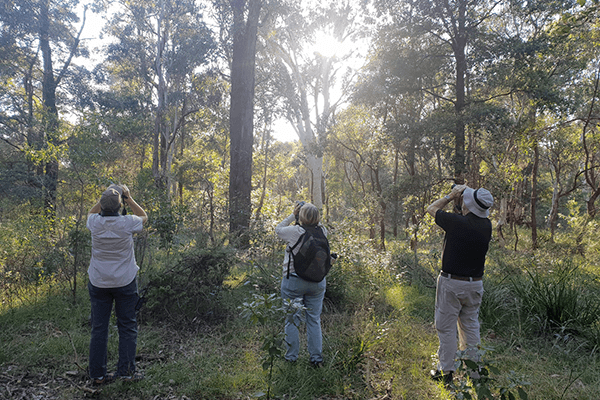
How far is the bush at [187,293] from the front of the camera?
16.3 feet

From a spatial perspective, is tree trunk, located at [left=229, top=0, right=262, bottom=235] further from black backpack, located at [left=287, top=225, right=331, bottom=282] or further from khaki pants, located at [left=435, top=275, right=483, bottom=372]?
khaki pants, located at [left=435, top=275, right=483, bottom=372]

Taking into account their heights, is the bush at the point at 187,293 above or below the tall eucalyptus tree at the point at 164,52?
below

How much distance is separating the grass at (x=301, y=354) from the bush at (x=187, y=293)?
0.13 meters

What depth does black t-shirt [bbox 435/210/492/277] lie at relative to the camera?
331 centimetres

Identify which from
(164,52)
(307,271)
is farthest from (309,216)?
(164,52)

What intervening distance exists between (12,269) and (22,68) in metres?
15.9

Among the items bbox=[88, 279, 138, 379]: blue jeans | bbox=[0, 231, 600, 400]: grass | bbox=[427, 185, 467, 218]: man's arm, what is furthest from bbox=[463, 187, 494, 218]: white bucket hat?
bbox=[88, 279, 138, 379]: blue jeans

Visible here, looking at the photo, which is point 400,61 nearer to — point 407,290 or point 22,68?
point 407,290

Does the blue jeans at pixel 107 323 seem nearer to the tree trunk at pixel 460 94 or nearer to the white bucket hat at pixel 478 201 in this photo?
the white bucket hat at pixel 478 201

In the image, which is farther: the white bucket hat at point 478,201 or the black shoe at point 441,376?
the black shoe at point 441,376

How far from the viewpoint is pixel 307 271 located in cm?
361

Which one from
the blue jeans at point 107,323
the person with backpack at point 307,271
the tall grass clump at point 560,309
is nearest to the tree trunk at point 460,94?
the tall grass clump at point 560,309

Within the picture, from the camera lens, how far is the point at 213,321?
4969mm

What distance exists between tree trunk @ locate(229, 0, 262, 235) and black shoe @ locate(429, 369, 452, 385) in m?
6.78
